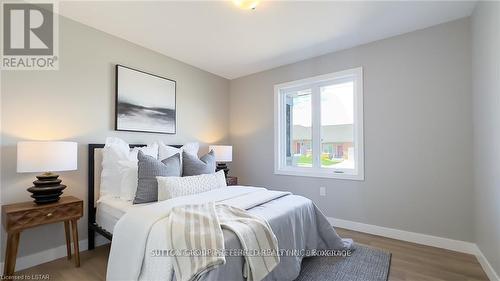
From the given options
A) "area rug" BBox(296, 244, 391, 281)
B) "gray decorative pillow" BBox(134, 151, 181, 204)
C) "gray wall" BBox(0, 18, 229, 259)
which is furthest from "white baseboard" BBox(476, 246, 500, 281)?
"gray wall" BBox(0, 18, 229, 259)

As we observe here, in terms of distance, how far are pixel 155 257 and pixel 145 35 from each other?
8.19 ft

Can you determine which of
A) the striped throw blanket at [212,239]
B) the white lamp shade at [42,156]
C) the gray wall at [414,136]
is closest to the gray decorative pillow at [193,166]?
the striped throw blanket at [212,239]

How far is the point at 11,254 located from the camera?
1.87 meters

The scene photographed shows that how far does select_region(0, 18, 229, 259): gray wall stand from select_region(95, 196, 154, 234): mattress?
→ 0.90 ft

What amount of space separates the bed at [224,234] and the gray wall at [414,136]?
0.84m

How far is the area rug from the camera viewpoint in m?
1.93

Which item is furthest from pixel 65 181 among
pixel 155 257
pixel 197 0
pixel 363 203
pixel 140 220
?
pixel 363 203

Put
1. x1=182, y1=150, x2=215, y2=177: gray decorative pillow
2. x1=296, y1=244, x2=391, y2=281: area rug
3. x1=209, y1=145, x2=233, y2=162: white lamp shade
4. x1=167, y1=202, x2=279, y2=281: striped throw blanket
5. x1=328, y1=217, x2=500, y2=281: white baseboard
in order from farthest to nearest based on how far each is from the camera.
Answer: x1=209, y1=145, x2=233, y2=162: white lamp shade < x1=182, y1=150, x2=215, y2=177: gray decorative pillow < x1=328, y1=217, x2=500, y2=281: white baseboard < x1=296, y1=244, x2=391, y2=281: area rug < x1=167, y1=202, x2=279, y2=281: striped throw blanket

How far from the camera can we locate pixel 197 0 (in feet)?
7.06

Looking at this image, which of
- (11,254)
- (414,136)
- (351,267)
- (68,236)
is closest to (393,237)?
(351,267)

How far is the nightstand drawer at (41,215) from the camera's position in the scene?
71.5 inches

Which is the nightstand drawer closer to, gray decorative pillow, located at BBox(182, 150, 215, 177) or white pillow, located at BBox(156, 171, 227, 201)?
white pillow, located at BBox(156, 171, 227, 201)

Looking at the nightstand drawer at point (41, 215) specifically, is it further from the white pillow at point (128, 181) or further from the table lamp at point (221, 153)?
the table lamp at point (221, 153)

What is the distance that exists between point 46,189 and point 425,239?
3.86 m
